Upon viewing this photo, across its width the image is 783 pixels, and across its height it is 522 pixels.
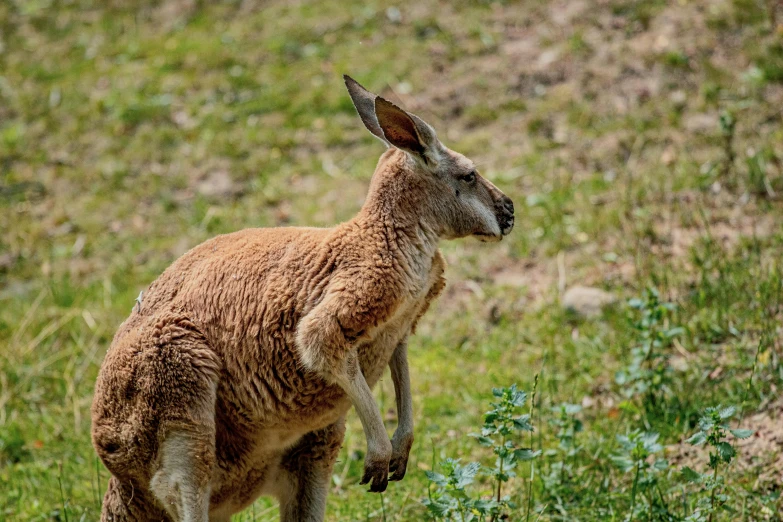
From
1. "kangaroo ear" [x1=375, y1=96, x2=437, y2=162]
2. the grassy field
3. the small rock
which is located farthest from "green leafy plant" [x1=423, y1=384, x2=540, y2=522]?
the small rock

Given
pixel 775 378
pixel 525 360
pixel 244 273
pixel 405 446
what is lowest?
pixel 525 360

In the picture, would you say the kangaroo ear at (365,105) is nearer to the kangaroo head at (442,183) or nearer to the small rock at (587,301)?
the kangaroo head at (442,183)

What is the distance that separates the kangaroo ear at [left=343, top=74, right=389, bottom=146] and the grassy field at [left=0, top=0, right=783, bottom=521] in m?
0.22

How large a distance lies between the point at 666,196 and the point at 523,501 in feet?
9.71

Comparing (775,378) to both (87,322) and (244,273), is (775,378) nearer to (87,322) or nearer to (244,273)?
(244,273)

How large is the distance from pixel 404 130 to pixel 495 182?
3.55 metres

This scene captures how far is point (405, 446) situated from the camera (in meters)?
3.75

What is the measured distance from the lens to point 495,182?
713 centimetres

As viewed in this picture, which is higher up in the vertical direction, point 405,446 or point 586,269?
point 405,446

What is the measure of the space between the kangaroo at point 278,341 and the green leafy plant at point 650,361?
1096 millimetres

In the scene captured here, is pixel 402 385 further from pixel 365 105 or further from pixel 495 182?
pixel 495 182

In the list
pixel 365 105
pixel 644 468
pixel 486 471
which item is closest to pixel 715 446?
pixel 644 468

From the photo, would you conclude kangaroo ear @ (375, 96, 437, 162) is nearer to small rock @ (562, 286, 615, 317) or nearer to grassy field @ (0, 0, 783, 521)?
grassy field @ (0, 0, 783, 521)

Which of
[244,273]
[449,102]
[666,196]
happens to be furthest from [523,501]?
[449,102]
